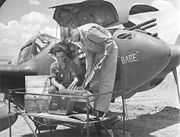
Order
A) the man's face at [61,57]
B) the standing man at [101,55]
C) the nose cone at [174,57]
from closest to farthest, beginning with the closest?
the standing man at [101,55] < the man's face at [61,57] < the nose cone at [174,57]

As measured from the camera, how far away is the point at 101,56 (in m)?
4.04

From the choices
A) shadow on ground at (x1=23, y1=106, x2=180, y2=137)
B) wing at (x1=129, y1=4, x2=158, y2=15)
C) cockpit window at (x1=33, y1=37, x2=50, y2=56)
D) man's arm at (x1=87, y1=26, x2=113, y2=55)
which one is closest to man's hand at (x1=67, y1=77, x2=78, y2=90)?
man's arm at (x1=87, y1=26, x2=113, y2=55)

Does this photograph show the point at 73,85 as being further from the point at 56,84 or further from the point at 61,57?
the point at 61,57

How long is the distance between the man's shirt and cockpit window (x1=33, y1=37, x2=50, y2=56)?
4.48 feet

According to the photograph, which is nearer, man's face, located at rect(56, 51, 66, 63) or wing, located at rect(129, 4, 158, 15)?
man's face, located at rect(56, 51, 66, 63)

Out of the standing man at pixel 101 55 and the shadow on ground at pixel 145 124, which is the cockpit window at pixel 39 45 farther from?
the standing man at pixel 101 55

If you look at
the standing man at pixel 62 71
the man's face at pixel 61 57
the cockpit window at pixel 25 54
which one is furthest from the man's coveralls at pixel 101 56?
the cockpit window at pixel 25 54

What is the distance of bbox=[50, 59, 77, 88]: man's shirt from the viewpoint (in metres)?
4.77

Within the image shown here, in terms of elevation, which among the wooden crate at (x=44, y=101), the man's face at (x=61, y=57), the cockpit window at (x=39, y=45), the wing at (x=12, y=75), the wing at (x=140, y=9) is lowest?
the wing at (x=12, y=75)

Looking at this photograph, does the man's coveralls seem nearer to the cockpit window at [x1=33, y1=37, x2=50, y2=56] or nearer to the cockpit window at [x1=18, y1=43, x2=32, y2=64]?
the cockpit window at [x1=33, y1=37, x2=50, y2=56]

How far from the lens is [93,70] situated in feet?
13.3

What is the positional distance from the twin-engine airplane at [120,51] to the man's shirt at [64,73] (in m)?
0.71

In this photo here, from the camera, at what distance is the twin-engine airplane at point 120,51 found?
4820mm

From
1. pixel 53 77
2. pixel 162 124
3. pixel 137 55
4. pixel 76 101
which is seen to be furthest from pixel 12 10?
pixel 162 124
